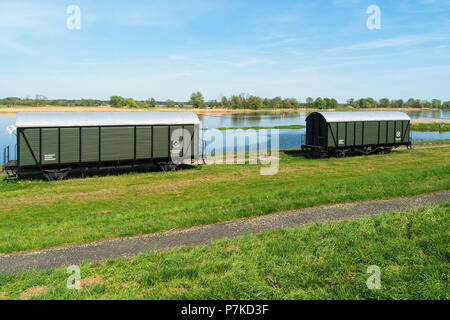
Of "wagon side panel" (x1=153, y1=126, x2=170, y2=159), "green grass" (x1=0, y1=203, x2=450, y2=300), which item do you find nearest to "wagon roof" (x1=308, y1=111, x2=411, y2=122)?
"wagon side panel" (x1=153, y1=126, x2=170, y2=159)

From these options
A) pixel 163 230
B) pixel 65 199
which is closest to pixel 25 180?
pixel 65 199

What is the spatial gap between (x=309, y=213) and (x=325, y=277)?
558 centimetres

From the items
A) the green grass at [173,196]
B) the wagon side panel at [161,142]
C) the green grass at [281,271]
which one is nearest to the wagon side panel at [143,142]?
the wagon side panel at [161,142]

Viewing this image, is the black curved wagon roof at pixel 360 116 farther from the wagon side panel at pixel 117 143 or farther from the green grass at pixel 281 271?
the green grass at pixel 281 271

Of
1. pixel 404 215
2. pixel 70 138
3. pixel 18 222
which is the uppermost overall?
pixel 70 138

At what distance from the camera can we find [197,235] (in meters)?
10.6

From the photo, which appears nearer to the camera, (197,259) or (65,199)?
(197,259)

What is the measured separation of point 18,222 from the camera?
13.5 m

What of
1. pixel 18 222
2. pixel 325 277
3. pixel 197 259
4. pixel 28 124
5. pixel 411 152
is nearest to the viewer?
pixel 325 277

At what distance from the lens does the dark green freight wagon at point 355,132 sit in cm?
3164

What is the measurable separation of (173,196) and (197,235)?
766 centimetres

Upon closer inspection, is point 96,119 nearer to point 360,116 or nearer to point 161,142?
point 161,142

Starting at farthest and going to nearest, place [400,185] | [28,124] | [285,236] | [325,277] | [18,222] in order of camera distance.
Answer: [28,124]
[400,185]
[18,222]
[285,236]
[325,277]
